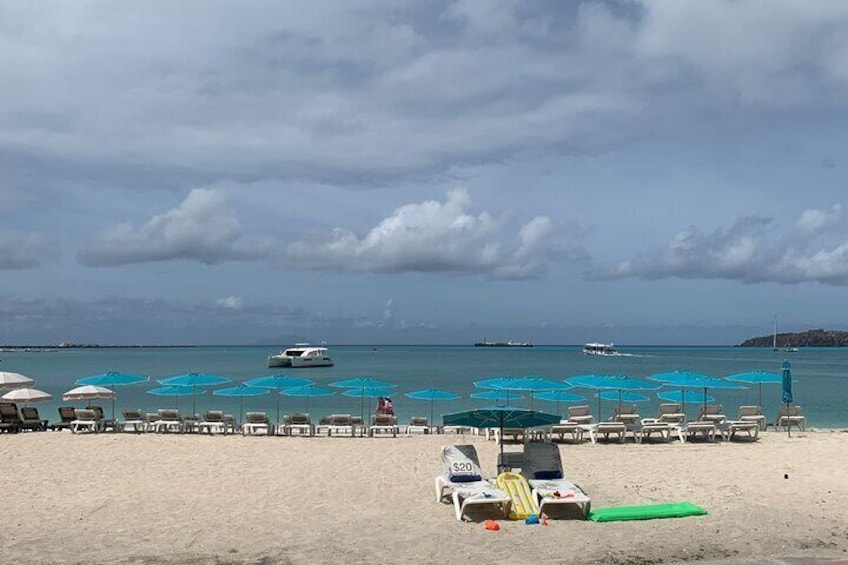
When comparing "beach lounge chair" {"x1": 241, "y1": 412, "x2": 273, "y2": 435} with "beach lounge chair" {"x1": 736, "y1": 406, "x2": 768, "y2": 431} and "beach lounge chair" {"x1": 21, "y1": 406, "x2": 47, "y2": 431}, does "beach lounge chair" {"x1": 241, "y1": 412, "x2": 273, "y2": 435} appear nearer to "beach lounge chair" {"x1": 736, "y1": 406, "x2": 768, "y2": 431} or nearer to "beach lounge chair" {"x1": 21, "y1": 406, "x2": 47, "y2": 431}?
"beach lounge chair" {"x1": 21, "y1": 406, "x2": 47, "y2": 431}

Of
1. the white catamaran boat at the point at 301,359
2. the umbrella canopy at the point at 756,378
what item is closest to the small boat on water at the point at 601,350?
the white catamaran boat at the point at 301,359

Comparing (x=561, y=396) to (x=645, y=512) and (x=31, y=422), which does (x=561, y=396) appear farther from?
(x=31, y=422)

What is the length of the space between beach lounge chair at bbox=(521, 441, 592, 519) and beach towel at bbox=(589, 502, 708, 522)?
250mm

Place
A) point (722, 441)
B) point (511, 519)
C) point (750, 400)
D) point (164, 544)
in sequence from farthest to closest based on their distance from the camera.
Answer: point (750, 400)
point (722, 441)
point (511, 519)
point (164, 544)

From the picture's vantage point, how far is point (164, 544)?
826cm

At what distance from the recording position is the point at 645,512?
31.5 ft

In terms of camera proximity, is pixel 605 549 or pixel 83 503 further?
pixel 83 503

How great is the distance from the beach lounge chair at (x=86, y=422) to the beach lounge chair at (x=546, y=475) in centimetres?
1170

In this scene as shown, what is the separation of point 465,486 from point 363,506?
135cm

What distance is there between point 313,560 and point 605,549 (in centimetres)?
299

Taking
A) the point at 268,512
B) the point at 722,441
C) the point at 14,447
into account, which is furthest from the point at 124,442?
the point at 722,441

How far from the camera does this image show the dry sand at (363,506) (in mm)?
8062

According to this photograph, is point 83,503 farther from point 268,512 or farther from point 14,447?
point 14,447

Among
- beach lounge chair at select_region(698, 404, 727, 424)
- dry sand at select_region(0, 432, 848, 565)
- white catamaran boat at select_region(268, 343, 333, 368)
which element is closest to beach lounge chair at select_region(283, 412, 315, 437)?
dry sand at select_region(0, 432, 848, 565)
